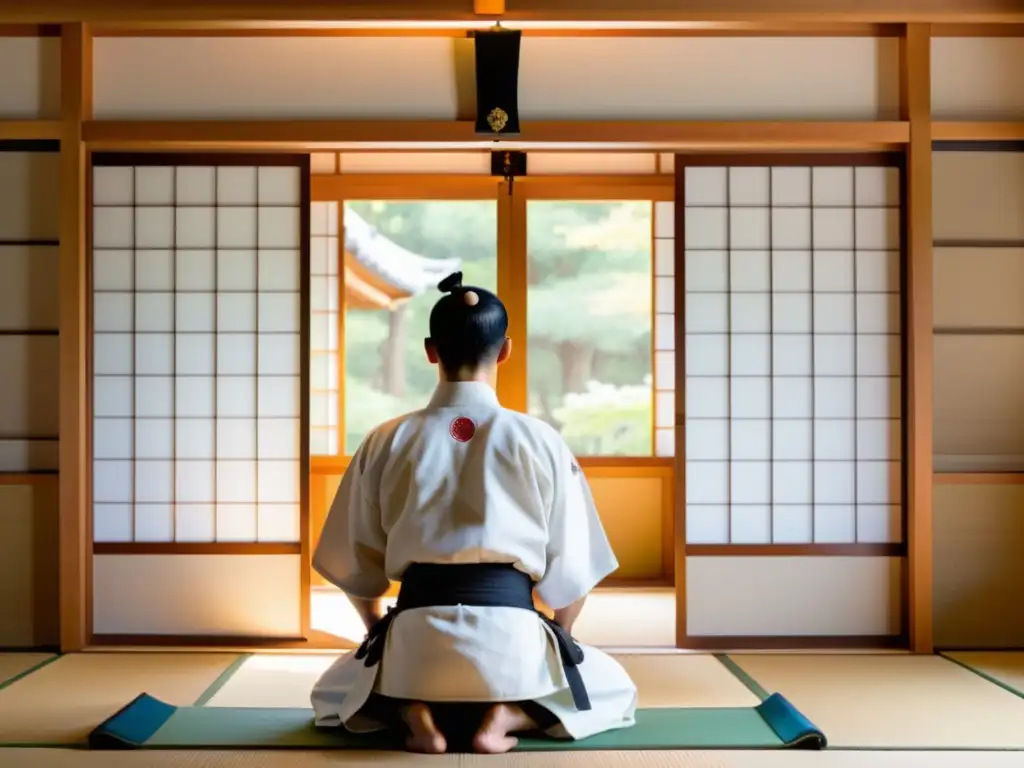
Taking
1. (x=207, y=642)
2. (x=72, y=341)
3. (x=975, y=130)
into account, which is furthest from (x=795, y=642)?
(x=72, y=341)

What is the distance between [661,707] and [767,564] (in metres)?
1.33

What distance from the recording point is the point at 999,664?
4.30 meters

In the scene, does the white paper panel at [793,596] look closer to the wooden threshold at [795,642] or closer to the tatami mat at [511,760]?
the wooden threshold at [795,642]

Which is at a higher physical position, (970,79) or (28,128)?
(970,79)

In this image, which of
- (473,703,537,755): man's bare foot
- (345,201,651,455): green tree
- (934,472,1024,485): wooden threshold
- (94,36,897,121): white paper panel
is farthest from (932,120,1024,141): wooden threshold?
(473,703,537,755): man's bare foot

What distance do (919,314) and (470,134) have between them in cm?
201

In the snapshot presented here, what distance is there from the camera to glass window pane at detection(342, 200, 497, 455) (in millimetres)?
7551

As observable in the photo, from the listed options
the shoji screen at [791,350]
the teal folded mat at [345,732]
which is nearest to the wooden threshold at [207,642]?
the teal folded mat at [345,732]

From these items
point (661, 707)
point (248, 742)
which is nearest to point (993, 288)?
point (661, 707)

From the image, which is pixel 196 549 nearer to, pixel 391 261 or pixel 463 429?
pixel 463 429

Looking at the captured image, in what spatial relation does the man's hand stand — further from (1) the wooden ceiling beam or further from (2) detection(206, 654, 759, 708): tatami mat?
(1) the wooden ceiling beam

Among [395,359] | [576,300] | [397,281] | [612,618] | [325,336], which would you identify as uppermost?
[397,281]

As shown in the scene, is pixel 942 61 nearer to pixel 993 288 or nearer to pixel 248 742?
pixel 993 288

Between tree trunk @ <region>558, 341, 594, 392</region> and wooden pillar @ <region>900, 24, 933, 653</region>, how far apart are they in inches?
127
